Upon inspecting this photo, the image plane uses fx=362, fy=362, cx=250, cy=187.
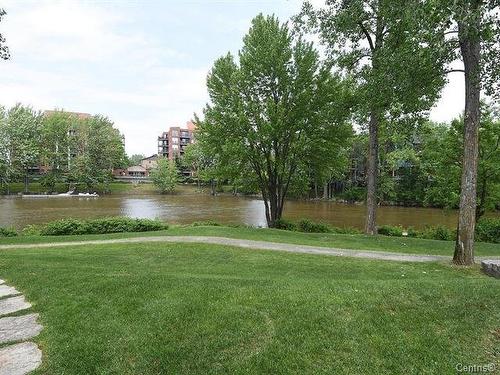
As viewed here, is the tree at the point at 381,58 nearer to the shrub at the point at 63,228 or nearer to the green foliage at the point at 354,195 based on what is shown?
the shrub at the point at 63,228

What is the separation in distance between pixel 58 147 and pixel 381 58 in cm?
7426

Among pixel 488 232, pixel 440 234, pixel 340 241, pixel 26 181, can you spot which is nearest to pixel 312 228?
pixel 340 241

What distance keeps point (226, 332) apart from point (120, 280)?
269cm

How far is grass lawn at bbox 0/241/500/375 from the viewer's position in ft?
12.4

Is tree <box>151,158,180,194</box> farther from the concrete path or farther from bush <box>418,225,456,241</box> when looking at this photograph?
the concrete path

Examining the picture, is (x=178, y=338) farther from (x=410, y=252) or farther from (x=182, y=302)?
(x=410, y=252)

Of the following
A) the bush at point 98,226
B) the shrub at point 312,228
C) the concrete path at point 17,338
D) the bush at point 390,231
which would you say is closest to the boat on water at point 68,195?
the bush at point 98,226

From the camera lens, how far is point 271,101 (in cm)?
1777

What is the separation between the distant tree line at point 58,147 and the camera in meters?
62.2

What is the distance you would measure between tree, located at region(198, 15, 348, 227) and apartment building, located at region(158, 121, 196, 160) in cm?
9640

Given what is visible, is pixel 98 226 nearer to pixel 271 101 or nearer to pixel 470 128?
pixel 271 101

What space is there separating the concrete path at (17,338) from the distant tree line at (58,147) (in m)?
64.4

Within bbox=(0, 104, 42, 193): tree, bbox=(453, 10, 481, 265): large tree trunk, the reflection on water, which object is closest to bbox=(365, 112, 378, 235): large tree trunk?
bbox=(453, 10, 481, 265): large tree trunk

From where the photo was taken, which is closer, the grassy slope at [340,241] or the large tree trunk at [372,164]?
the grassy slope at [340,241]
